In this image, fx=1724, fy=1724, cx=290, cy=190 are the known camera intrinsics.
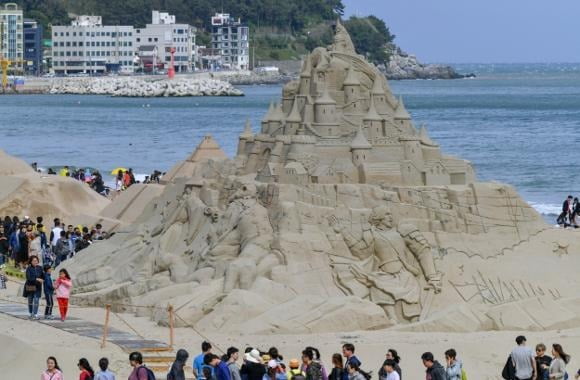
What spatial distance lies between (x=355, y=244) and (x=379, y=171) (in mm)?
1444

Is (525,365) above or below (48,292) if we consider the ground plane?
above

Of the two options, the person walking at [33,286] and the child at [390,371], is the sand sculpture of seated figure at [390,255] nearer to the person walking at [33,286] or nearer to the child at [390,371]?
the person walking at [33,286]

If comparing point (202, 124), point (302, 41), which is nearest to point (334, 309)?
point (202, 124)

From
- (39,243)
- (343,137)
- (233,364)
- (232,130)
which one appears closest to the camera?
(233,364)

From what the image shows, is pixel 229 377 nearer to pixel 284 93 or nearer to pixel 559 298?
pixel 559 298

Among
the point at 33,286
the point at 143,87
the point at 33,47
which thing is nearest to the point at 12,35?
the point at 33,47

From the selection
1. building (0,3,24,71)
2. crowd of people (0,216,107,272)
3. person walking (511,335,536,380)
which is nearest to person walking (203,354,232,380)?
person walking (511,335,536,380)

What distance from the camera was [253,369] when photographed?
15648 mm

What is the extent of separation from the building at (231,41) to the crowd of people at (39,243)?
132 meters

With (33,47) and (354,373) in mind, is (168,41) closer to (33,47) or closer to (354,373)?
(33,47)

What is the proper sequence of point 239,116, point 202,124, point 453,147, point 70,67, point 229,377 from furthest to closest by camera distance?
1. point 70,67
2. point 239,116
3. point 202,124
4. point 453,147
5. point 229,377

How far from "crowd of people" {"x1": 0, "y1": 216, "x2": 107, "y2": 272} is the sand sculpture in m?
0.88

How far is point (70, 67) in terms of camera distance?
147625mm

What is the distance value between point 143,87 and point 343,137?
10526cm
